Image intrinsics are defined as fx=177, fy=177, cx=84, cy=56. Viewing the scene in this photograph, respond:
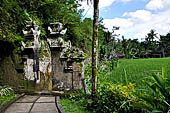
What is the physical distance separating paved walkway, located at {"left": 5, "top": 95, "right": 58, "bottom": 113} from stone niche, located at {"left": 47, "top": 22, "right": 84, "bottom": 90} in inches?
18.8

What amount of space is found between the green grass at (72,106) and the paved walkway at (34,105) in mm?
215

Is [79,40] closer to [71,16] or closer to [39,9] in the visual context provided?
[71,16]

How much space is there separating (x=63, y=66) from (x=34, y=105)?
122cm

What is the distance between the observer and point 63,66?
14.0 ft

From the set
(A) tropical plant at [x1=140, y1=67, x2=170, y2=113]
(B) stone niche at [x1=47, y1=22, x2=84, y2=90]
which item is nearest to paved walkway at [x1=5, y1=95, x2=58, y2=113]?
(B) stone niche at [x1=47, y1=22, x2=84, y2=90]

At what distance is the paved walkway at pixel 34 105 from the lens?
3078 mm

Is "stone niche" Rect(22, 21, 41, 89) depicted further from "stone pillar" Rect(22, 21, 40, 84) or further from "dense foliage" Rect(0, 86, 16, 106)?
"dense foliage" Rect(0, 86, 16, 106)

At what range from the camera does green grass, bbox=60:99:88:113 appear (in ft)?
10.3

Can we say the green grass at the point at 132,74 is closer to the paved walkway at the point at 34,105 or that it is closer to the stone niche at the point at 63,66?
the stone niche at the point at 63,66

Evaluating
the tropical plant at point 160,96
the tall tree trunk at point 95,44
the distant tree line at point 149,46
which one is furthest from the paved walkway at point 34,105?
the distant tree line at point 149,46

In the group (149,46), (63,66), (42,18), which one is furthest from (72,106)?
(149,46)

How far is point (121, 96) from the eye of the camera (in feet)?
9.02

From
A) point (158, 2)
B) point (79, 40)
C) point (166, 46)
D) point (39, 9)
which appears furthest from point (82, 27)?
point (166, 46)

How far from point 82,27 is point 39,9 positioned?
235 centimetres
